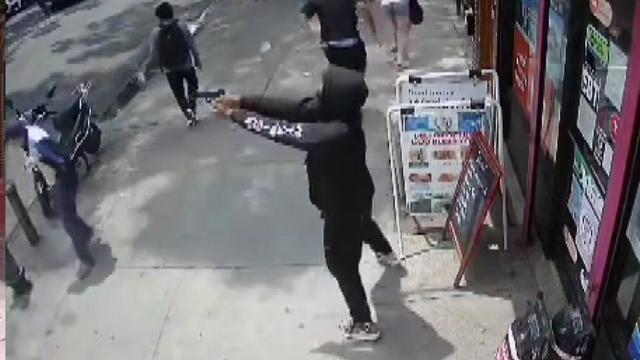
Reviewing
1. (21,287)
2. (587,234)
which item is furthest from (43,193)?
(587,234)

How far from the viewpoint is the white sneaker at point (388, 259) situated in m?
5.19

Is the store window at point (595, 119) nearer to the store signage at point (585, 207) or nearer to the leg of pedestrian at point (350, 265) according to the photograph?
the store signage at point (585, 207)

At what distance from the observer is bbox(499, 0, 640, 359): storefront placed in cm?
347

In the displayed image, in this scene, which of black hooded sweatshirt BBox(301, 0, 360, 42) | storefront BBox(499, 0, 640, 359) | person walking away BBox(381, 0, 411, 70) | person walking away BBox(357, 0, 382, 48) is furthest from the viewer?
person walking away BBox(357, 0, 382, 48)

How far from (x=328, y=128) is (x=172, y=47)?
14.4ft

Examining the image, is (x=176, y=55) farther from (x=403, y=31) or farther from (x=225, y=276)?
(x=225, y=276)

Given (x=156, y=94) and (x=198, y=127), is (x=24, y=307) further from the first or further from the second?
(x=156, y=94)

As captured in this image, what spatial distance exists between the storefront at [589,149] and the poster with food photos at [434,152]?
453mm

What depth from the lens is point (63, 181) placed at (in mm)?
6410

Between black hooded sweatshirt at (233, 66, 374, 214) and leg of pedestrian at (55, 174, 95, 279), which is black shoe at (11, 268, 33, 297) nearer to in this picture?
leg of pedestrian at (55, 174, 95, 279)

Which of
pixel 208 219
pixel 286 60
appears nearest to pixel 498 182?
pixel 208 219

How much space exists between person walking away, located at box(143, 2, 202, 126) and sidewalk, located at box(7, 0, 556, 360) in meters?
0.37

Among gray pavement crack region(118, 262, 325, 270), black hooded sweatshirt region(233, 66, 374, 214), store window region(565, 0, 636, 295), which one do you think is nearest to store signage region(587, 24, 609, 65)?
store window region(565, 0, 636, 295)

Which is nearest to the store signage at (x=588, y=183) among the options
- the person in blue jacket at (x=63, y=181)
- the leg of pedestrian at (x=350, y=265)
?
the leg of pedestrian at (x=350, y=265)
